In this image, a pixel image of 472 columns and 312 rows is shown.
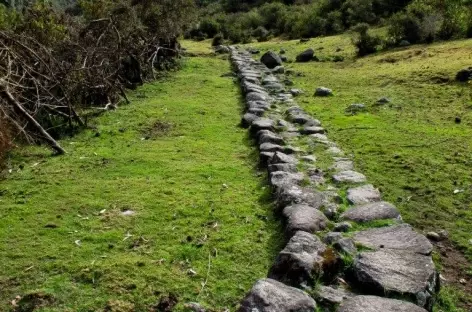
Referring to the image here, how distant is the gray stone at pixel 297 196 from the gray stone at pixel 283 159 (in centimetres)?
79

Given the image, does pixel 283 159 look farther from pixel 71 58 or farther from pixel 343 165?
pixel 71 58

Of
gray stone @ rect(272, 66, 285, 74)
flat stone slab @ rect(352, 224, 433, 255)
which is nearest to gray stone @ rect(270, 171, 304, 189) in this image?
flat stone slab @ rect(352, 224, 433, 255)

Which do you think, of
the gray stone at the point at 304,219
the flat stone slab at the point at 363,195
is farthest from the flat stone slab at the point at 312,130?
the gray stone at the point at 304,219

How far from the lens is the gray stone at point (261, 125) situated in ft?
24.1

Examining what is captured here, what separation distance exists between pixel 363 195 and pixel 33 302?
3028 millimetres

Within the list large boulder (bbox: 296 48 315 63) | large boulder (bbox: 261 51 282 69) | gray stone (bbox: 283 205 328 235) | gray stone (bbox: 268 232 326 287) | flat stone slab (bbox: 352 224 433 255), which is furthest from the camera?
large boulder (bbox: 296 48 315 63)

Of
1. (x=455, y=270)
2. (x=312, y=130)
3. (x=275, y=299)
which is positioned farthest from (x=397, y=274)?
(x=312, y=130)

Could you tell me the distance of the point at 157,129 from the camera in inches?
315

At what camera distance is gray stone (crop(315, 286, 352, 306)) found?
3308mm

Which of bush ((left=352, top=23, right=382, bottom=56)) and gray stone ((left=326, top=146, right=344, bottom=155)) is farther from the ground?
gray stone ((left=326, top=146, right=344, bottom=155))

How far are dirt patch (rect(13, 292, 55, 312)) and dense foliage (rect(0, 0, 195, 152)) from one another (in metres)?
2.66

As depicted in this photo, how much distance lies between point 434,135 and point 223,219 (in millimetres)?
3803

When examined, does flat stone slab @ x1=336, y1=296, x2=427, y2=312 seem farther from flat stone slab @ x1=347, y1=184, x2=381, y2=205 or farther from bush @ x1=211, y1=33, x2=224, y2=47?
bush @ x1=211, y1=33, x2=224, y2=47

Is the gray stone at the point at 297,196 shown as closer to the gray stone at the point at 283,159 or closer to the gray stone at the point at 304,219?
the gray stone at the point at 304,219
